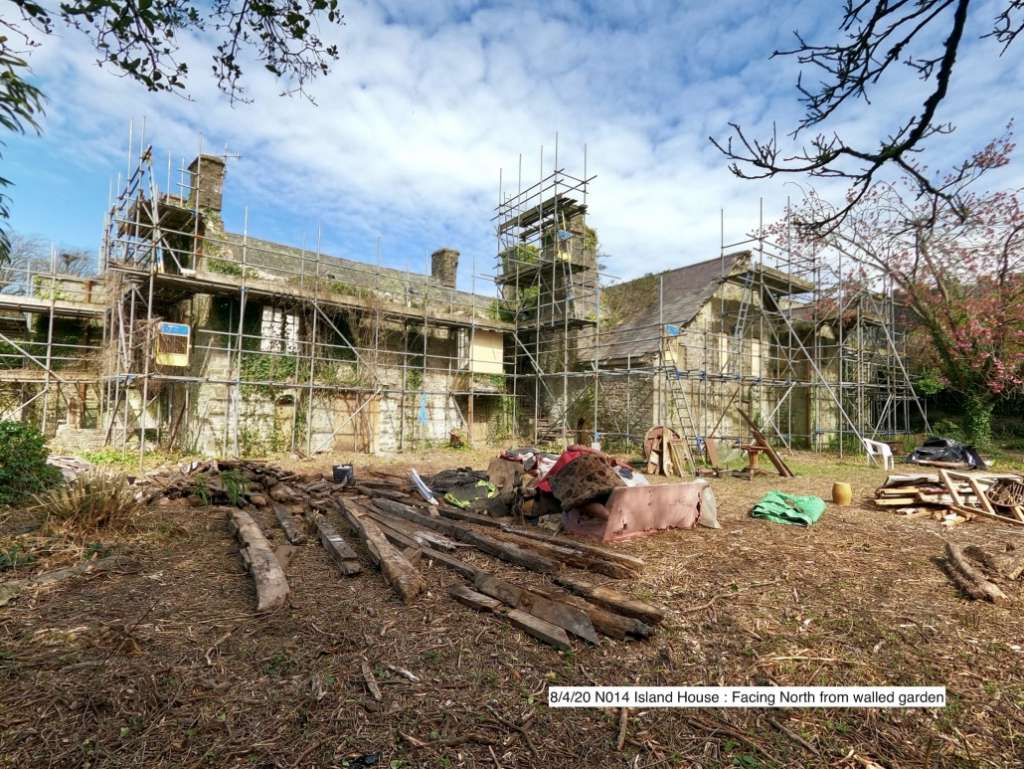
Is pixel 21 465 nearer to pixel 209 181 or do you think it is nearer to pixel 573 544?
pixel 573 544

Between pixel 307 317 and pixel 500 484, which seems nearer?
pixel 500 484

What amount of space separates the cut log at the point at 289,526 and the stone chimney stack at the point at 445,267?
15868 millimetres

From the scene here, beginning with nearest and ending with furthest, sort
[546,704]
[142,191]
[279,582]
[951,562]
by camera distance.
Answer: [546,704], [279,582], [951,562], [142,191]

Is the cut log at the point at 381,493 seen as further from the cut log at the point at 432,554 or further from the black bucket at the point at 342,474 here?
the cut log at the point at 432,554

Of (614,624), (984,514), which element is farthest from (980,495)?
(614,624)

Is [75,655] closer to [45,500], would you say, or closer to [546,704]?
[546,704]

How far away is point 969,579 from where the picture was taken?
489 cm

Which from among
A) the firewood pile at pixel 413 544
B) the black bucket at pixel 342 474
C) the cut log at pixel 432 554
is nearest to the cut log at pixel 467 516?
the firewood pile at pixel 413 544

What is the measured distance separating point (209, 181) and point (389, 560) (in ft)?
50.9

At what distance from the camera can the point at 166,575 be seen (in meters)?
4.94

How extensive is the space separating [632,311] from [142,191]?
55.0ft

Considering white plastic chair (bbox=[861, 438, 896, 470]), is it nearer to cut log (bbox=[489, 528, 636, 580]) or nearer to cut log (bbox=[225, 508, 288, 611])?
cut log (bbox=[489, 528, 636, 580])

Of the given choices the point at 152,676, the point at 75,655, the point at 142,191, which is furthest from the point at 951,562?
the point at 142,191

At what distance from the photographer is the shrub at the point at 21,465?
715 centimetres
